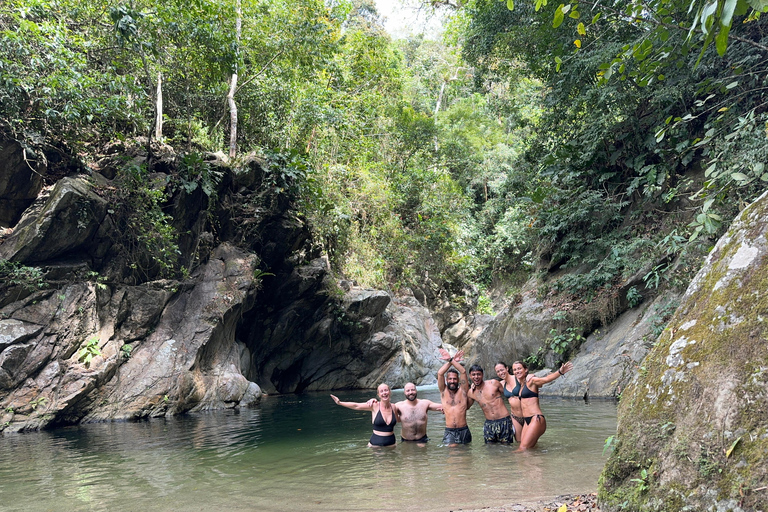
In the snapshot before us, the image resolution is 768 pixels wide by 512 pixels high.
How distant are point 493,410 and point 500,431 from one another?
11.4 inches

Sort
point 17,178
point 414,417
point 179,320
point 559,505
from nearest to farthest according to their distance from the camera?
point 559,505 → point 414,417 → point 17,178 → point 179,320

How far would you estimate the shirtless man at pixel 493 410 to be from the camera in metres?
7.02

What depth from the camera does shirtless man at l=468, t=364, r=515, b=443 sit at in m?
7.02

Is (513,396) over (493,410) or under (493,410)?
over

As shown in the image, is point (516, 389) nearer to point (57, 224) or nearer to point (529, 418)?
point (529, 418)

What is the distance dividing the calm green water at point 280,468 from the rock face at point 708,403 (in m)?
1.49

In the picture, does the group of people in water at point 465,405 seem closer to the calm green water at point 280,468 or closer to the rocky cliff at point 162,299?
the calm green water at point 280,468

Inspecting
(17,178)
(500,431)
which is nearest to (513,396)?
(500,431)

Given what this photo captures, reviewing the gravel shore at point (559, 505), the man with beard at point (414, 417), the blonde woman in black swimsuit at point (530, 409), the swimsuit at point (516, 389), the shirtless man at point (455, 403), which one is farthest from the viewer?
the man with beard at point (414, 417)

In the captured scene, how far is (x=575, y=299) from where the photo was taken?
13523 millimetres

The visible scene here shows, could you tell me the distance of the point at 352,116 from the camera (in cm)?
1978

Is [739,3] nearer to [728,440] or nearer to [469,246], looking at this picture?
[728,440]

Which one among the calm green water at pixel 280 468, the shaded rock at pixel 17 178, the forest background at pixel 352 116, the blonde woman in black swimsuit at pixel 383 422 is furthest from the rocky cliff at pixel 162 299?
the blonde woman in black swimsuit at pixel 383 422

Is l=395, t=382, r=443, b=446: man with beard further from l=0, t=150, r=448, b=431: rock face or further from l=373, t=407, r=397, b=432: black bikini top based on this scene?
l=0, t=150, r=448, b=431: rock face
